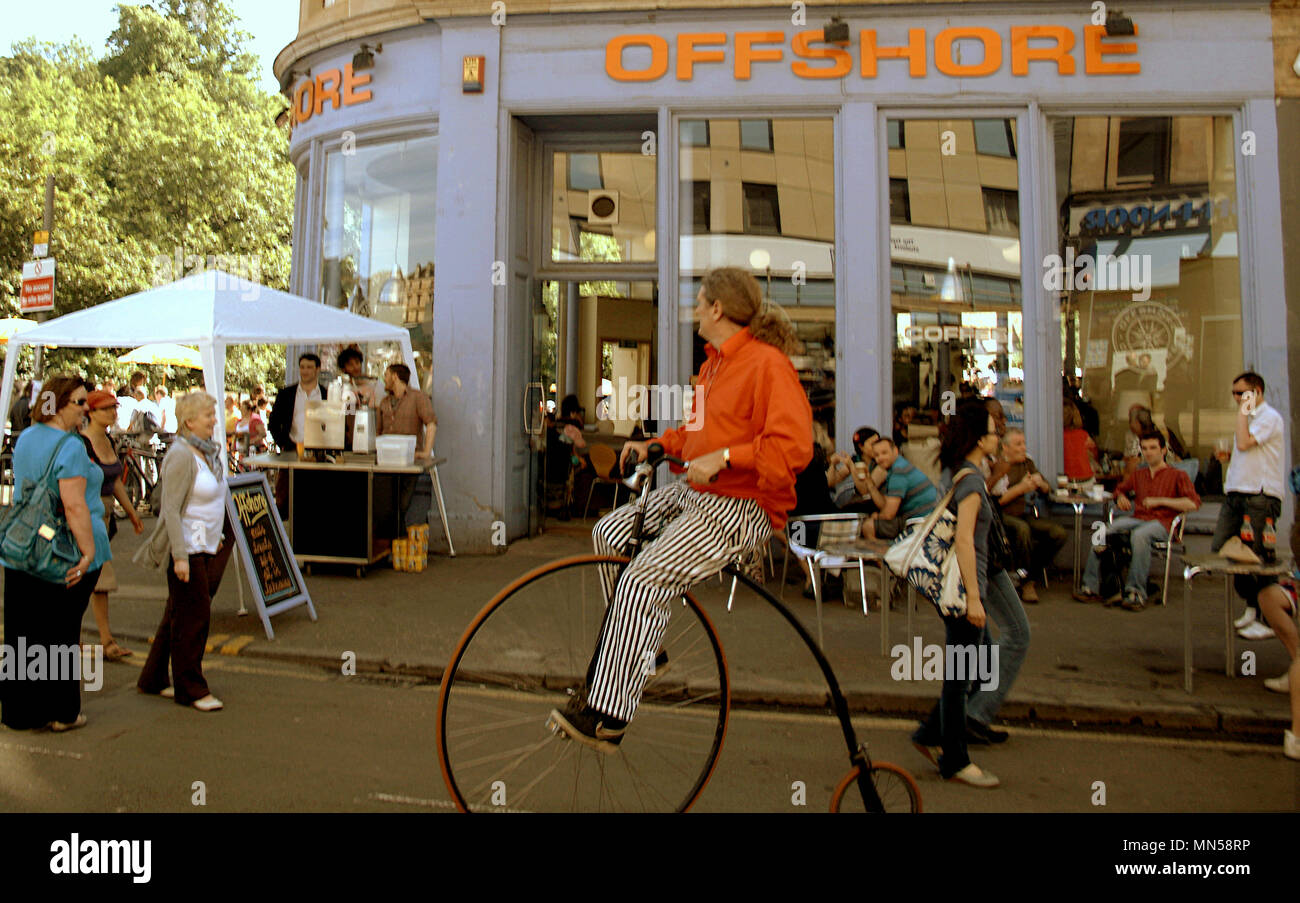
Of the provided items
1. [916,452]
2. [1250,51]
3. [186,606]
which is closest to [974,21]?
[1250,51]

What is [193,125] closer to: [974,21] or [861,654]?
[974,21]

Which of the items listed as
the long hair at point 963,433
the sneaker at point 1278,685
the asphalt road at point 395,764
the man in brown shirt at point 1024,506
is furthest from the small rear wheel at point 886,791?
the man in brown shirt at point 1024,506

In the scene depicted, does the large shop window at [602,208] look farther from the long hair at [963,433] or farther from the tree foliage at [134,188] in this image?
the tree foliage at [134,188]

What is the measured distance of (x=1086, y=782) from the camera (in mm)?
4551

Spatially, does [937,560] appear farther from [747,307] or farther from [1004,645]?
[747,307]

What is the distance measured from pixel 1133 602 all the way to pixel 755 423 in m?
5.91

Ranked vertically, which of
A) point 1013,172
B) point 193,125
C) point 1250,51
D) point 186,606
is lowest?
point 186,606

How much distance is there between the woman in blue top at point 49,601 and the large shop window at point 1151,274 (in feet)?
27.6

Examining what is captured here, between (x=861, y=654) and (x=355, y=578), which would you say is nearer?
(x=861, y=654)

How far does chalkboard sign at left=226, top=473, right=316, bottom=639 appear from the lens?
6.68 m

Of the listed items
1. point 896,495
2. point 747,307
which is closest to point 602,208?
point 896,495

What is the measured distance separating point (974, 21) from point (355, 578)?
7.95 m

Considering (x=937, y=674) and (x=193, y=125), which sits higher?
(x=193, y=125)

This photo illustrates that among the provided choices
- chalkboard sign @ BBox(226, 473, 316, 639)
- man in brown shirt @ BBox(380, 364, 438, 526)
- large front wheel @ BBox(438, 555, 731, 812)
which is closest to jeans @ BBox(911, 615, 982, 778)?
large front wheel @ BBox(438, 555, 731, 812)
